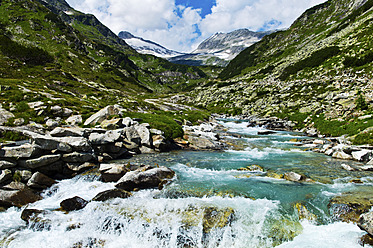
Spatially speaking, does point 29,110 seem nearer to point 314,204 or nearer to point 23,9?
point 314,204

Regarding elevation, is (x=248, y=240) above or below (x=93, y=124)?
below

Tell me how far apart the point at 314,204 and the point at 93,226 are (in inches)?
413

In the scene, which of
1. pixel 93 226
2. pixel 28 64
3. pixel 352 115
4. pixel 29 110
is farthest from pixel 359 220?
pixel 28 64

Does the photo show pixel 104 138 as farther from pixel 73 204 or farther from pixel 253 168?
pixel 253 168

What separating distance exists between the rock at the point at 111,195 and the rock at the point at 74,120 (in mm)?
14361

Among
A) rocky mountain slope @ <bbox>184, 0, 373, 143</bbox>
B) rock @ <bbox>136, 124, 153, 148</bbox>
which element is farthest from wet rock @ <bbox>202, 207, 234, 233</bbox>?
rocky mountain slope @ <bbox>184, 0, 373, 143</bbox>

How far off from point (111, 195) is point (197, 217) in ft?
16.0

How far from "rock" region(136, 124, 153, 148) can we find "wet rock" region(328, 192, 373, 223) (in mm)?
16073

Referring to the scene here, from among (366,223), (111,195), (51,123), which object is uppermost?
(51,123)

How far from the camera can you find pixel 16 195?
9.10 metres

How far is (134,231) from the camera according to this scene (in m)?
7.46

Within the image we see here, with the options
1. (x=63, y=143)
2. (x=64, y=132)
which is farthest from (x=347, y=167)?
(x=64, y=132)

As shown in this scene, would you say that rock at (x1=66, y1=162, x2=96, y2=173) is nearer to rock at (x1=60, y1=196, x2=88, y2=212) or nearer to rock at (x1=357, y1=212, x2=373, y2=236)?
rock at (x1=60, y1=196, x2=88, y2=212)

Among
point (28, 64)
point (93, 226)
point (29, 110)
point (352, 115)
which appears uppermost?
point (28, 64)
